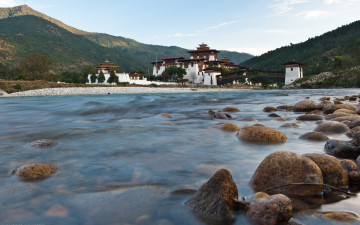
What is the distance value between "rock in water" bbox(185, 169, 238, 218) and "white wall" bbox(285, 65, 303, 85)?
73.4 metres

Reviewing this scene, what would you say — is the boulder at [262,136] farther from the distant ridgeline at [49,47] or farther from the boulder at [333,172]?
the distant ridgeline at [49,47]

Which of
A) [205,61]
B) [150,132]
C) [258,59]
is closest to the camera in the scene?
[150,132]

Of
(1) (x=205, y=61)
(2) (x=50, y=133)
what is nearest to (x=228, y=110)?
(2) (x=50, y=133)

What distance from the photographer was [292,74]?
232ft

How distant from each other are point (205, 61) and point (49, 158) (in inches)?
3190

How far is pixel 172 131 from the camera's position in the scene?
8062 millimetres

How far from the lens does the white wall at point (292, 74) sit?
69.7m

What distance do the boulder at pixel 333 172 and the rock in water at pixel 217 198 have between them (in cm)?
135

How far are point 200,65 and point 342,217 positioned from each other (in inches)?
3070

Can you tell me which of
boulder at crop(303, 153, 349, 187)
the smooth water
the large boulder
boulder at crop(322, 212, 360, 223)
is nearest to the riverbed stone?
the smooth water

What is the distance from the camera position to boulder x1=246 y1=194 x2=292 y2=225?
2486 millimetres

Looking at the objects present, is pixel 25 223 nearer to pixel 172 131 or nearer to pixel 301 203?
pixel 301 203

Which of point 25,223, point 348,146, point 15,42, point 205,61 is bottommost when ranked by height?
point 25,223

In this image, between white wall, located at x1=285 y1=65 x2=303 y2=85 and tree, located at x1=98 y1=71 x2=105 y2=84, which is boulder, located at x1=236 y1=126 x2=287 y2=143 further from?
white wall, located at x1=285 y1=65 x2=303 y2=85
